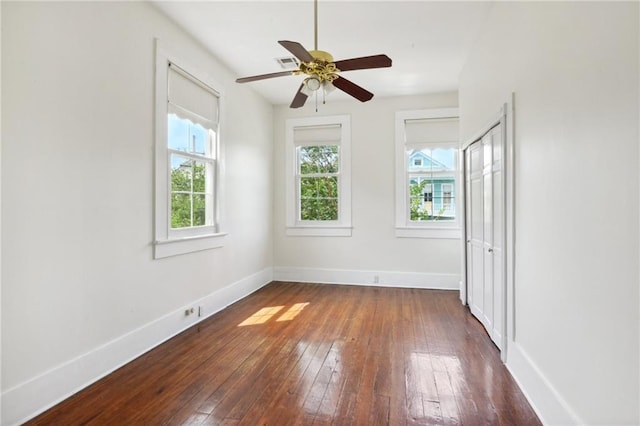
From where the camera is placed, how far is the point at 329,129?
553 centimetres

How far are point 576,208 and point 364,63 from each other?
159 centimetres

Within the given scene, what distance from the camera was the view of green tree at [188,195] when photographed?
3293mm

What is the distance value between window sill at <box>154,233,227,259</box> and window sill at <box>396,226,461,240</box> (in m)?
2.71

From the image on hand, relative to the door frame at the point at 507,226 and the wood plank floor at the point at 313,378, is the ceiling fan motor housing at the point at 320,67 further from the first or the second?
the wood plank floor at the point at 313,378

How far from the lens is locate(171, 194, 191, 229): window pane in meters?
3.27

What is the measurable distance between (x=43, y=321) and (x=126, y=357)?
0.80m

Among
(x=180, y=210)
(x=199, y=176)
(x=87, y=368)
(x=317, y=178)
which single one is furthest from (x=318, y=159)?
(x=87, y=368)

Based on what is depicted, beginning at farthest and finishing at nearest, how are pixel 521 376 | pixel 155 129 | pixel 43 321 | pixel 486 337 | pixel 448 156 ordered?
pixel 448 156 → pixel 486 337 → pixel 155 129 → pixel 521 376 → pixel 43 321

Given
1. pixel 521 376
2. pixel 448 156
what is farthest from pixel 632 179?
pixel 448 156

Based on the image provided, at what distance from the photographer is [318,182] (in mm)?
5609

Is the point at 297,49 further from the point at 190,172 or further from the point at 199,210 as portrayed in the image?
Result: the point at 199,210

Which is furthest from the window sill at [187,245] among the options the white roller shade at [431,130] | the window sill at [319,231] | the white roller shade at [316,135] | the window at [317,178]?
the white roller shade at [431,130]

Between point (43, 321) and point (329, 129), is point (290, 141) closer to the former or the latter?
point (329, 129)

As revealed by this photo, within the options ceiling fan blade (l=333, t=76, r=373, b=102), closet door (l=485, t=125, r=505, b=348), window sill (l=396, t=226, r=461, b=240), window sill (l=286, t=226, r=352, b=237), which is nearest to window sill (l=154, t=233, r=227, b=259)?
window sill (l=286, t=226, r=352, b=237)
